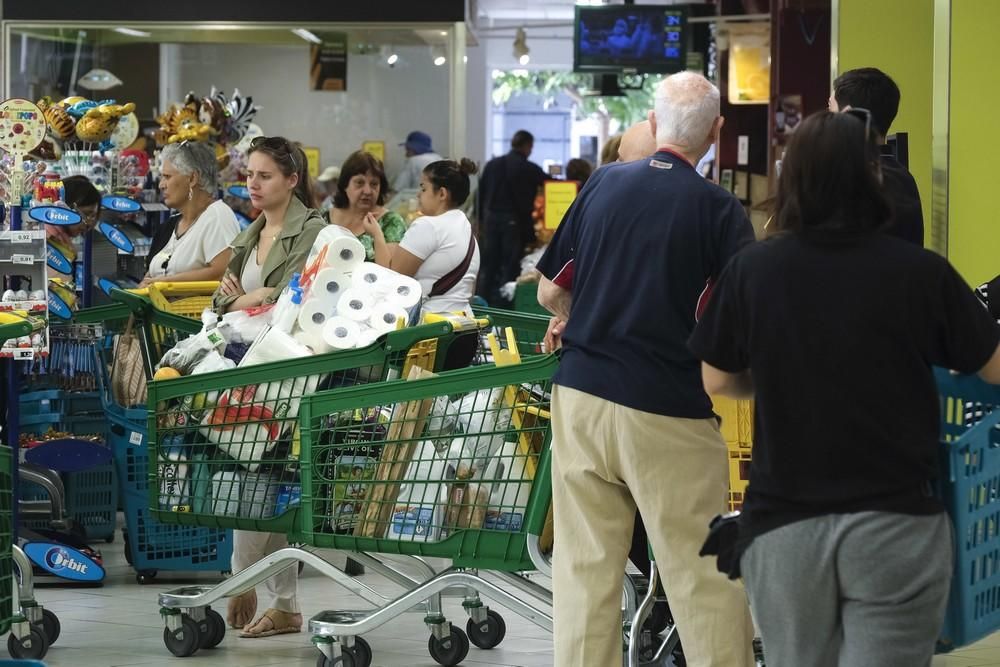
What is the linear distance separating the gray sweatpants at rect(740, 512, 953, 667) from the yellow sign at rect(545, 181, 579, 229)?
10.2 m

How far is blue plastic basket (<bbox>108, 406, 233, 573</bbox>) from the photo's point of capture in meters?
6.36

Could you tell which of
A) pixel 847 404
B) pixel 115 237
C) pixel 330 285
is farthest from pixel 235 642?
pixel 847 404

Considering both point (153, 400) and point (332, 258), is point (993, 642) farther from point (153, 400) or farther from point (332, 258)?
point (153, 400)

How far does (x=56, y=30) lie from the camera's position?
1255 centimetres

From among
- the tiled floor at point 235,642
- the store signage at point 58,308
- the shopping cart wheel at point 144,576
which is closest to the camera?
the tiled floor at point 235,642

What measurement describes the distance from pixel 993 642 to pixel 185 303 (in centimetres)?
328

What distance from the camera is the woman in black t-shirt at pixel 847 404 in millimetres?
2668

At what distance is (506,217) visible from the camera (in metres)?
14.9

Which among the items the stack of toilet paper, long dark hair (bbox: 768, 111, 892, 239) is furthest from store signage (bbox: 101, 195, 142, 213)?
long dark hair (bbox: 768, 111, 892, 239)

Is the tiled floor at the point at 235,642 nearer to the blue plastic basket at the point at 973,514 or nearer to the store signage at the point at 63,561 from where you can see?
the store signage at the point at 63,561

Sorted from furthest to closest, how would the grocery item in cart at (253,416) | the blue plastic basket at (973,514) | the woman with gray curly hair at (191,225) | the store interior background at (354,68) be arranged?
the store interior background at (354,68) → the woman with gray curly hair at (191,225) → the grocery item in cart at (253,416) → the blue plastic basket at (973,514)

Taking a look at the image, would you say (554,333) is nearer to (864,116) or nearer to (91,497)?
(864,116)

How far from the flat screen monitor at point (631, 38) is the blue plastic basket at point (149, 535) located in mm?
10104

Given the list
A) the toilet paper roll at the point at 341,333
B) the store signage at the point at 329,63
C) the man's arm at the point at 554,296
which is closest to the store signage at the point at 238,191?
the store signage at the point at 329,63
